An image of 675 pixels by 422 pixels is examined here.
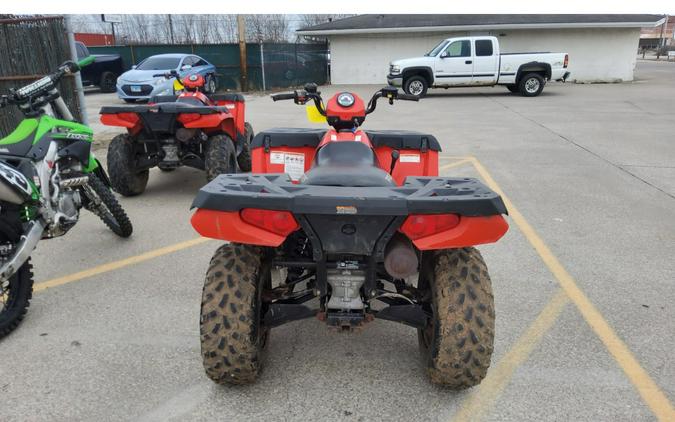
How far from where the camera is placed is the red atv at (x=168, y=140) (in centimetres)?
563

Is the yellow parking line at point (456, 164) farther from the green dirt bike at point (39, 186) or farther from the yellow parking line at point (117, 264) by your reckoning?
the green dirt bike at point (39, 186)

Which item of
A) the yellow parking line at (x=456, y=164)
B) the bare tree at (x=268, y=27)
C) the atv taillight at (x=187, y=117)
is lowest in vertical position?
the yellow parking line at (x=456, y=164)

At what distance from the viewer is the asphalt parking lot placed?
2.54 meters

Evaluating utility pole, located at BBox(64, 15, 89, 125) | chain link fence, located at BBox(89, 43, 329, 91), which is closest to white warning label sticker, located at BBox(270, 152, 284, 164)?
utility pole, located at BBox(64, 15, 89, 125)

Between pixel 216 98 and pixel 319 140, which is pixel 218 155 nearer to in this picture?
pixel 216 98

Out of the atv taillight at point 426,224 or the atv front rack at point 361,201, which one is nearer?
the atv front rack at point 361,201

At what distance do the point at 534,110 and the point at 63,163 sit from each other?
515 inches

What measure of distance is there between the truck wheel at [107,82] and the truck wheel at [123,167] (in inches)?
→ 607

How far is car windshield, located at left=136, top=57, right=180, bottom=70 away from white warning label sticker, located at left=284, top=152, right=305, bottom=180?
579 inches

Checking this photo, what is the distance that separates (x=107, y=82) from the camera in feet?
64.3

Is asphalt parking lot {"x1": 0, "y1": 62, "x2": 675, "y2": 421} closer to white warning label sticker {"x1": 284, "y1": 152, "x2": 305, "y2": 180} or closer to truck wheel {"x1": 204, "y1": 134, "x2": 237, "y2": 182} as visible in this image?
truck wheel {"x1": 204, "y1": 134, "x2": 237, "y2": 182}

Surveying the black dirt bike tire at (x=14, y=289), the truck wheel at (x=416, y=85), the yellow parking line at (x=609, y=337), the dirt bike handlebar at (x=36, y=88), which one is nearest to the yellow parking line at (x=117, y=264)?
the black dirt bike tire at (x=14, y=289)

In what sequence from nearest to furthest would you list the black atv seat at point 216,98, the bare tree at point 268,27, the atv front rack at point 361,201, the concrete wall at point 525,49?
the atv front rack at point 361,201 < the black atv seat at point 216,98 < the concrete wall at point 525,49 < the bare tree at point 268,27

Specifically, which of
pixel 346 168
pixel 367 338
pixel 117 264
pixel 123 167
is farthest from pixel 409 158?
pixel 123 167
